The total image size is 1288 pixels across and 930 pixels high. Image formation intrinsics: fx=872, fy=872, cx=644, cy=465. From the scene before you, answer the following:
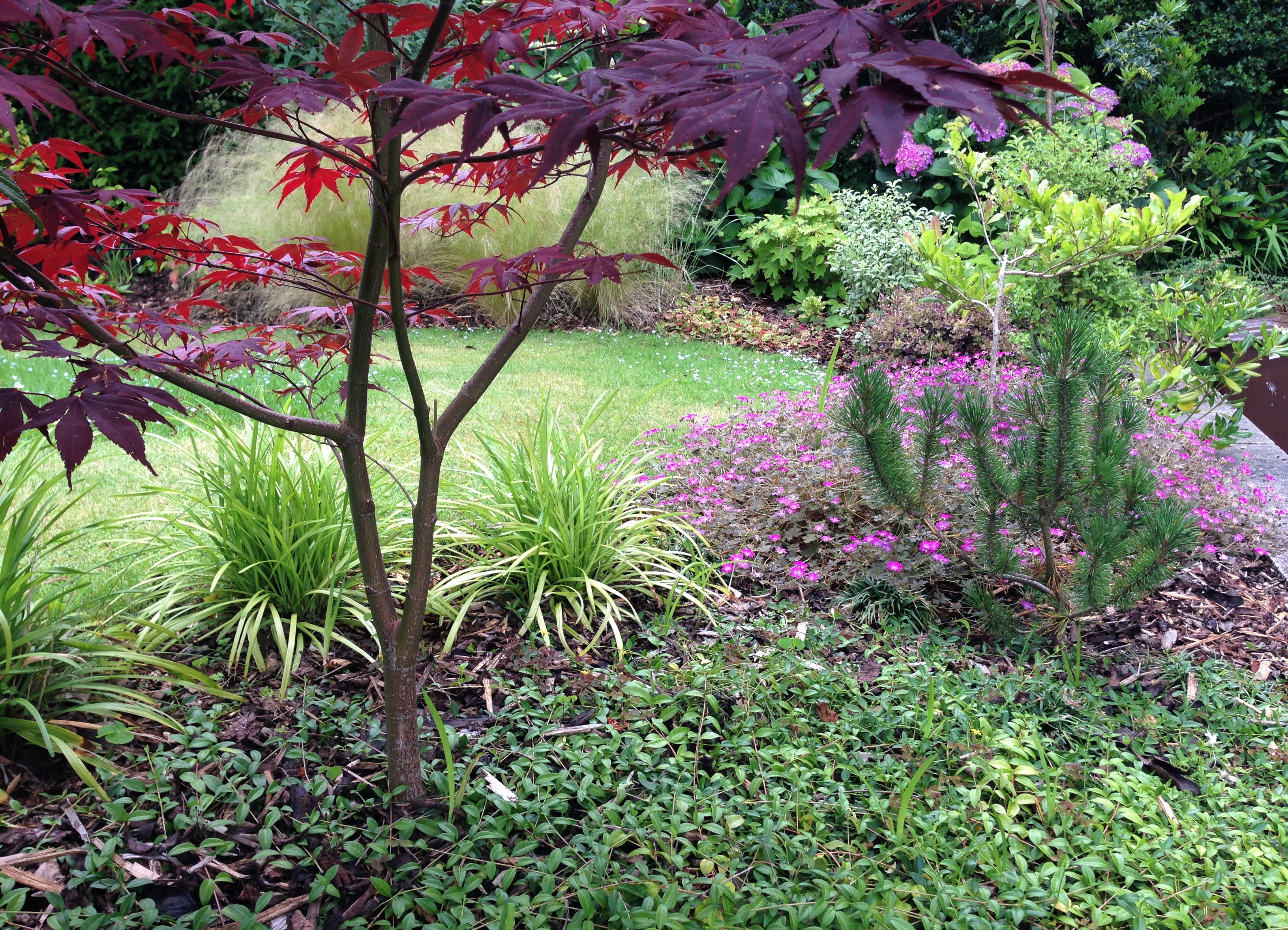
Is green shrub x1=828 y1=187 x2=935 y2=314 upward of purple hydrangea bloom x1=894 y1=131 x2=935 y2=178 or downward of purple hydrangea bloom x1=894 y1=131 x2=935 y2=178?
downward

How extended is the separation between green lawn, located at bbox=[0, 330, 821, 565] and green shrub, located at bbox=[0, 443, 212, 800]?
855 mm

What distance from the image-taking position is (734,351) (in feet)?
21.9

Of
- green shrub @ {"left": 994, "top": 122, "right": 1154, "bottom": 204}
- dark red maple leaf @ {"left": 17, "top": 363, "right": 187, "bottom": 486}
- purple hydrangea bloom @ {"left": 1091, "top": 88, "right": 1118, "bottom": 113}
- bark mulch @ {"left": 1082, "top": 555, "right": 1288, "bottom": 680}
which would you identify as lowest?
bark mulch @ {"left": 1082, "top": 555, "right": 1288, "bottom": 680}

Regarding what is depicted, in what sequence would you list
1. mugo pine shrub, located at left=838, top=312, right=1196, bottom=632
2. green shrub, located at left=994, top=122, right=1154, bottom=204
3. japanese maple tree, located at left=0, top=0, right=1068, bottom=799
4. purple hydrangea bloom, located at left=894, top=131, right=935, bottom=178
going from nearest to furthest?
japanese maple tree, located at left=0, top=0, right=1068, bottom=799 → mugo pine shrub, located at left=838, top=312, right=1196, bottom=632 → green shrub, located at left=994, top=122, right=1154, bottom=204 → purple hydrangea bloom, located at left=894, top=131, right=935, bottom=178

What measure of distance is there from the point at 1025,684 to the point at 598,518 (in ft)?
4.43

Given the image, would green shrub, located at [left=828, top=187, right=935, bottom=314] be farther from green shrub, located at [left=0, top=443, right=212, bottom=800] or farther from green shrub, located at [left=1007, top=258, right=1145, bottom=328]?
green shrub, located at [left=0, top=443, right=212, bottom=800]

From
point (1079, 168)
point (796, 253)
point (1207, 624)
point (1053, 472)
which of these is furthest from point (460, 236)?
point (1207, 624)

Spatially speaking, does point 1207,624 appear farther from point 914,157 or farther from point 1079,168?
point 914,157

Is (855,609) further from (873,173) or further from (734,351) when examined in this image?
(873,173)

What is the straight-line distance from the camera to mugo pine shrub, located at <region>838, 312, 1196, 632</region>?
2318mm

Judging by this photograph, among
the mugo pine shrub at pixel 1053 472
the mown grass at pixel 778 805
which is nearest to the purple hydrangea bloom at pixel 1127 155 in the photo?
the mugo pine shrub at pixel 1053 472

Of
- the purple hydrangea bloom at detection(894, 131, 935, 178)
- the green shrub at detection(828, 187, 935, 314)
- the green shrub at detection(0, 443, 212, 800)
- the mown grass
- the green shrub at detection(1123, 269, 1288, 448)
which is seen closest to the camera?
the mown grass

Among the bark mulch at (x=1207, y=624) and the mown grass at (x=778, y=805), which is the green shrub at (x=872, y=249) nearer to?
the bark mulch at (x=1207, y=624)

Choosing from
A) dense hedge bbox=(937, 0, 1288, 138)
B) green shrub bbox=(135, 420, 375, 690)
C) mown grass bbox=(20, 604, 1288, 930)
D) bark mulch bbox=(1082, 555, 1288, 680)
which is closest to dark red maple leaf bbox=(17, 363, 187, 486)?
mown grass bbox=(20, 604, 1288, 930)
